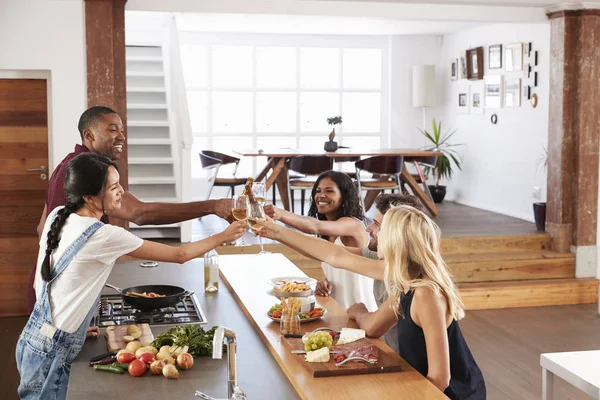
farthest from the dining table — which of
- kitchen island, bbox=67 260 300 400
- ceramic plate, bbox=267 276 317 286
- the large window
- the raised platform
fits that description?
kitchen island, bbox=67 260 300 400

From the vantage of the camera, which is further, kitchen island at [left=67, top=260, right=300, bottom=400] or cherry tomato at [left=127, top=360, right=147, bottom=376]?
cherry tomato at [left=127, top=360, right=147, bottom=376]

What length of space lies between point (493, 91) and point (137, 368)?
28.3ft

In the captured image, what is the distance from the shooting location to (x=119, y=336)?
9.80 ft

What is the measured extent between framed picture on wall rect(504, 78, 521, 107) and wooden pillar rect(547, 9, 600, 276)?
69.9 inches

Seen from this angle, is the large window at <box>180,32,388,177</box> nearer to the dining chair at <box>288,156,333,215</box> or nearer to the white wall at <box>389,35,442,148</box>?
the white wall at <box>389,35,442,148</box>

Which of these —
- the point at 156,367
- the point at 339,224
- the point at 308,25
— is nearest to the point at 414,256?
the point at 156,367

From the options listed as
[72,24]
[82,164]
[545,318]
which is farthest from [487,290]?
[82,164]

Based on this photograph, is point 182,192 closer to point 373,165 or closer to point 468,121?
point 373,165

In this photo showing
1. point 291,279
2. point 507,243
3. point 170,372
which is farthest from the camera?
point 507,243

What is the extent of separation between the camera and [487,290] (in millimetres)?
7457

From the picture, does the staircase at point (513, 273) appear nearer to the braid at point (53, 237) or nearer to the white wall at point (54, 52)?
the white wall at point (54, 52)

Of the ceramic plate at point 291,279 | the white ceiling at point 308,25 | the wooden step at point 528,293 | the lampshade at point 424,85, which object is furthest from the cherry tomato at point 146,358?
the lampshade at point 424,85

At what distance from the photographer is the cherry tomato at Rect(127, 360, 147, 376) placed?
2623 mm

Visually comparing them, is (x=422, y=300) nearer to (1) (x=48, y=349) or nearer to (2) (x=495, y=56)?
(1) (x=48, y=349)
